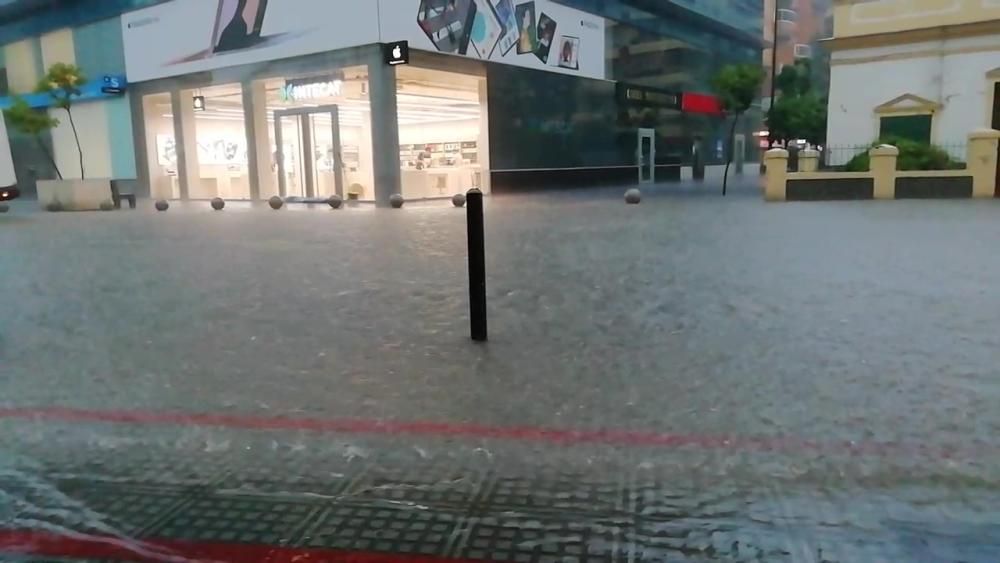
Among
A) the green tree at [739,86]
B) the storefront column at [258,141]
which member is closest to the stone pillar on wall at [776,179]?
the green tree at [739,86]

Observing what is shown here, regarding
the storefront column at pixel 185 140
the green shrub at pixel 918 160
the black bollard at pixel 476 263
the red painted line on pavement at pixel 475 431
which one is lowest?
the red painted line on pavement at pixel 475 431

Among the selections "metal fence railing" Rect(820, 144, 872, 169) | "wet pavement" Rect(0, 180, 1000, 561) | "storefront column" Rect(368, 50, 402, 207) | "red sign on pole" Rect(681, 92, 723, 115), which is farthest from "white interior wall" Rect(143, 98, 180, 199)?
"red sign on pole" Rect(681, 92, 723, 115)

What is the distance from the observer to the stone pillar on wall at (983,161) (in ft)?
59.6

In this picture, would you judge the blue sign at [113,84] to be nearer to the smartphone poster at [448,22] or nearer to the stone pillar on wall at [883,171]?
the smartphone poster at [448,22]

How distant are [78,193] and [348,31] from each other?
30.8ft

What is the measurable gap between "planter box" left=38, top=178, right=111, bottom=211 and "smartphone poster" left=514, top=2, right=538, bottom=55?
46.5 feet

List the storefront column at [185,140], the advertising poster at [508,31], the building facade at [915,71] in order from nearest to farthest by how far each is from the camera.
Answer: the advertising poster at [508,31] → the building facade at [915,71] → the storefront column at [185,140]

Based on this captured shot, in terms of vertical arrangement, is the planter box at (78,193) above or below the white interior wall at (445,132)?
below

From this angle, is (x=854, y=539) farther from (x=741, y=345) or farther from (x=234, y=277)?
(x=234, y=277)

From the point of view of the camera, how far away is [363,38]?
2131cm

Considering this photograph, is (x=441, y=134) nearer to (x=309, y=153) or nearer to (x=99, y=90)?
(x=309, y=153)

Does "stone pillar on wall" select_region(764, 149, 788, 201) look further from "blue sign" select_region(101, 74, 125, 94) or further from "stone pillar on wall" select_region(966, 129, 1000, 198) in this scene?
"blue sign" select_region(101, 74, 125, 94)

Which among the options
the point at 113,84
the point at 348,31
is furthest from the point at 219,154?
the point at 348,31

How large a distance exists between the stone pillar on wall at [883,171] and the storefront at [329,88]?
1214 centimetres
